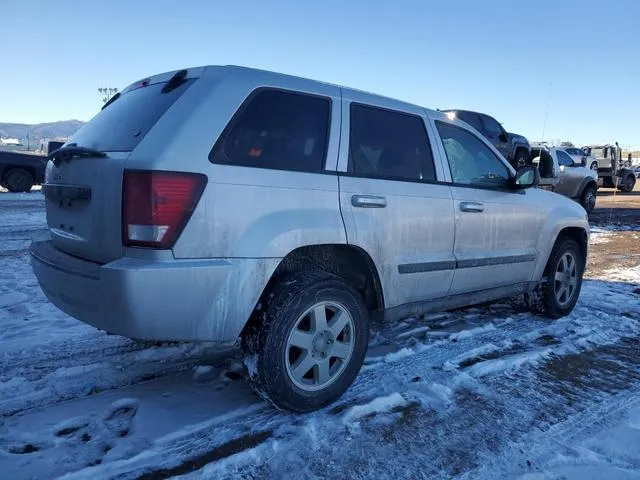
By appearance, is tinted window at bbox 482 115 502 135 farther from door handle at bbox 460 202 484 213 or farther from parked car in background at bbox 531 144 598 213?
door handle at bbox 460 202 484 213

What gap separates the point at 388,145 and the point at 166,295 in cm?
181

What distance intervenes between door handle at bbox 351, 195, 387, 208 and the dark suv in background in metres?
10.5

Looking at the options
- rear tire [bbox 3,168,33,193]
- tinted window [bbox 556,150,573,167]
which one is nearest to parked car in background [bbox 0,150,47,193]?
rear tire [bbox 3,168,33,193]

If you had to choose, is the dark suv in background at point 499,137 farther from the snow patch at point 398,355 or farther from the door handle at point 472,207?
the snow patch at point 398,355

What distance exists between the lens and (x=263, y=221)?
2.48 meters

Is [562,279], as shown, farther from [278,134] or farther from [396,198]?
[278,134]

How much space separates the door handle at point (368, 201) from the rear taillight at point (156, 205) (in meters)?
1.00

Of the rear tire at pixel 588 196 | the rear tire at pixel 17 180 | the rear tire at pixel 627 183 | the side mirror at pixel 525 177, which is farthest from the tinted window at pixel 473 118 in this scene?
the rear tire at pixel 627 183

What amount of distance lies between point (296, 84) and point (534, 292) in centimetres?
323

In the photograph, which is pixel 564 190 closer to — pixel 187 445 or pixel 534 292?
pixel 534 292

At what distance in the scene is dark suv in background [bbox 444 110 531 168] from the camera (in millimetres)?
13156

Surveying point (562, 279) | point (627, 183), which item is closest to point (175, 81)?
point (562, 279)

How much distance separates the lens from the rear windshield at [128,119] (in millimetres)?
2520

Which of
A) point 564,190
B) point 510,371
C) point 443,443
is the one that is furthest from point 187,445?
point 564,190
